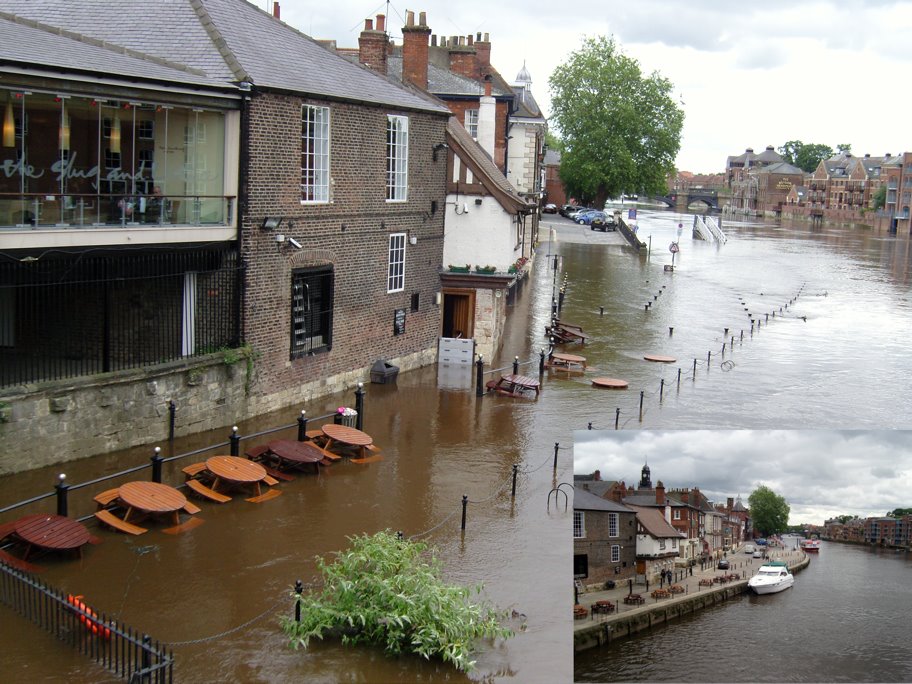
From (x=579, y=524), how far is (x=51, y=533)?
8.64 meters

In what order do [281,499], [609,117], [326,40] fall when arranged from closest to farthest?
[281,499] → [326,40] → [609,117]

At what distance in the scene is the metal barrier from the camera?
918 cm

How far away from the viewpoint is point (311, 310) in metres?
22.3

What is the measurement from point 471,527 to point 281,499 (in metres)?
3.09

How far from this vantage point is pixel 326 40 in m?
54.8

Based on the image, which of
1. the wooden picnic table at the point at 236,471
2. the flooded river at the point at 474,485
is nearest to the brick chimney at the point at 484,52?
the flooded river at the point at 474,485

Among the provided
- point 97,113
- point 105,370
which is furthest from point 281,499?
point 97,113

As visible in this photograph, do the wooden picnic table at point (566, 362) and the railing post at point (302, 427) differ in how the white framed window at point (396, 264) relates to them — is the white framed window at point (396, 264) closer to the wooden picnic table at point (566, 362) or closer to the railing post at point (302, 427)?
the wooden picnic table at point (566, 362)

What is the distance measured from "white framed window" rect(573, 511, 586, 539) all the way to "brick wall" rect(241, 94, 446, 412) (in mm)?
14810

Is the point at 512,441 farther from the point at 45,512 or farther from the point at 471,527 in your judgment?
the point at 45,512

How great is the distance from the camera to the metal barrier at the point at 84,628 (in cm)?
918

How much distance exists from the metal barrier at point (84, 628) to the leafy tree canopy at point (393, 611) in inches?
63.6

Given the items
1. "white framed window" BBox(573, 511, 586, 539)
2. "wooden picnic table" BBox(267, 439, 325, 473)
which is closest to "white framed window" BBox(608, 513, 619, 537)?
"white framed window" BBox(573, 511, 586, 539)

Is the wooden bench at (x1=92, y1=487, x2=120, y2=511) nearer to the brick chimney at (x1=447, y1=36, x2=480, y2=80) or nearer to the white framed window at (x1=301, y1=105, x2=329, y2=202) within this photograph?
the white framed window at (x1=301, y1=105, x2=329, y2=202)
